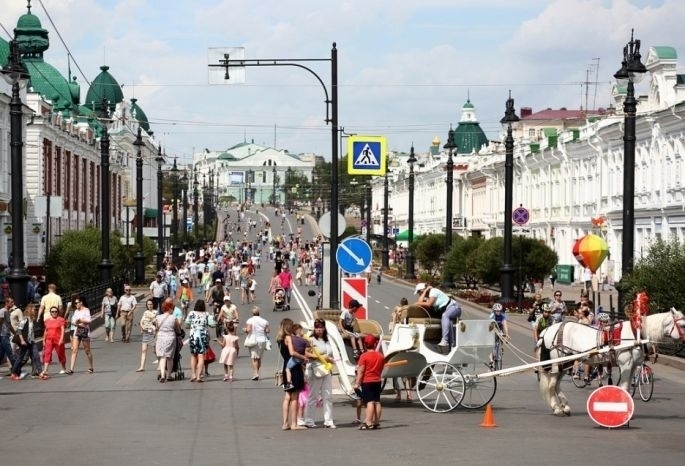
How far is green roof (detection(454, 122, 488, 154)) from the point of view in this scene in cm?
13762

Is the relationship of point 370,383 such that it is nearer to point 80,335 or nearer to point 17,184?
point 80,335

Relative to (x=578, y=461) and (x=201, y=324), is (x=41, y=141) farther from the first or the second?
(x=578, y=461)

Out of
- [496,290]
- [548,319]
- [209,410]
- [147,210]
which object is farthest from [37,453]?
[147,210]

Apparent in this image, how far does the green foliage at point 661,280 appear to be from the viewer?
29.0 m

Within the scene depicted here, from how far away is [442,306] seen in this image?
20.1m

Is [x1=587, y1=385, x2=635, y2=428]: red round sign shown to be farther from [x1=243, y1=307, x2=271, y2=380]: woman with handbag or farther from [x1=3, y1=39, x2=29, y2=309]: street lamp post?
[x1=3, y1=39, x2=29, y2=309]: street lamp post

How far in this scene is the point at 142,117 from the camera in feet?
449

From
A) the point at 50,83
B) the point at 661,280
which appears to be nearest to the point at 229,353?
the point at 661,280

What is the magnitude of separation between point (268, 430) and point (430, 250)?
57.1 meters

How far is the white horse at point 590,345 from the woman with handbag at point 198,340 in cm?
763

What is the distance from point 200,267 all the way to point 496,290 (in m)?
14.1

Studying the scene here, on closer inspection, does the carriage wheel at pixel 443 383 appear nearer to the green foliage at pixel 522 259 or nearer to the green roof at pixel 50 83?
the green foliage at pixel 522 259

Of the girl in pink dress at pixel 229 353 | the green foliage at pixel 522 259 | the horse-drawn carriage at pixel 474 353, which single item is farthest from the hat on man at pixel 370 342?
the green foliage at pixel 522 259

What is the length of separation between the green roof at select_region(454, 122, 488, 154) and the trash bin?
68310mm
